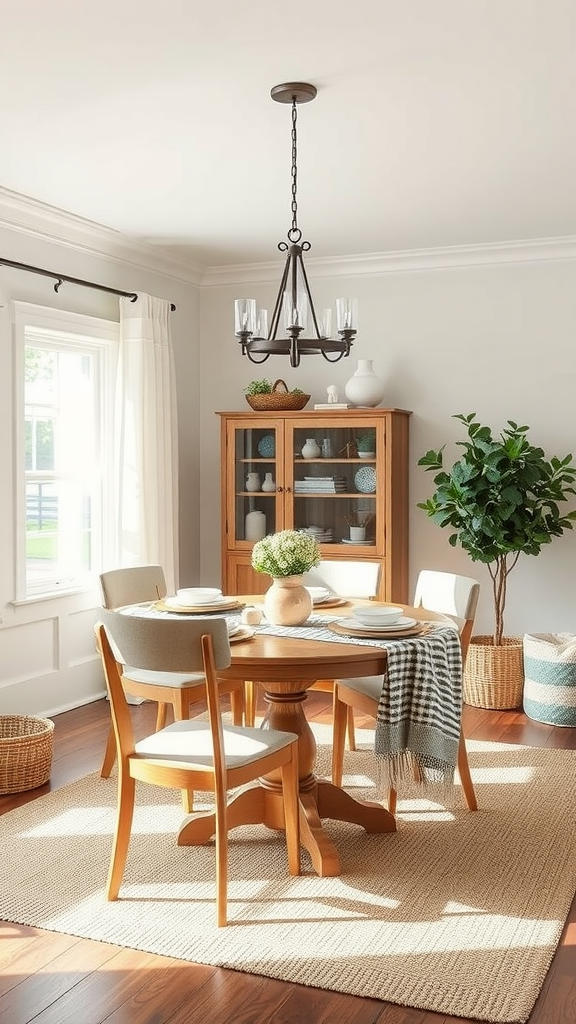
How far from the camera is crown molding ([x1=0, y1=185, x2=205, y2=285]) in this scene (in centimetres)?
446

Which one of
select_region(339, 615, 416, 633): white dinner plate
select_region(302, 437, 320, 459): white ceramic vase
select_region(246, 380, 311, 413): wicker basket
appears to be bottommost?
select_region(339, 615, 416, 633): white dinner plate

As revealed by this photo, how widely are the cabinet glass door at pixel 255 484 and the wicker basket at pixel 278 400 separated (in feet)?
0.34

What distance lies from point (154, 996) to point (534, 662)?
296 cm

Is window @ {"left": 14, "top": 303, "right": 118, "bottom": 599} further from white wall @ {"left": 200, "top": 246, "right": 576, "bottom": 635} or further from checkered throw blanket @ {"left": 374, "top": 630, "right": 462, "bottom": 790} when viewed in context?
checkered throw blanket @ {"left": 374, "top": 630, "right": 462, "bottom": 790}

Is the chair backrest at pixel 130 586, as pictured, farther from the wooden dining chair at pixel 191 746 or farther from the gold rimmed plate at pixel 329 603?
the wooden dining chair at pixel 191 746

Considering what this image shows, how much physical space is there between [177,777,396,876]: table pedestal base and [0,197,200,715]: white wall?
5.51ft

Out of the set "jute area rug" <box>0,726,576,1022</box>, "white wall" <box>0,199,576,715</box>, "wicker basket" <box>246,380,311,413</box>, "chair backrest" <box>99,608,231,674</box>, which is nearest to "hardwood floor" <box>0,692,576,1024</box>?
"jute area rug" <box>0,726,576,1022</box>

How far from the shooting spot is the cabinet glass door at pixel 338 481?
5.36 meters

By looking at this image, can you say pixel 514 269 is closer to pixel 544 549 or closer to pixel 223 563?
pixel 544 549

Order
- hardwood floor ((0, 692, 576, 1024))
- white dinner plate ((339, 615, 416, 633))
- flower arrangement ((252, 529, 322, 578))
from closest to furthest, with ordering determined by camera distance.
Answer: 1. hardwood floor ((0, 692, 576, 1024))
2. white dinner plate ((339, 615, 416, 633))
3. flower arrangement ((252, 529, 322, 578))

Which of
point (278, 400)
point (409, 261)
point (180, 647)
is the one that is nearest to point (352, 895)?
point (180, 647)

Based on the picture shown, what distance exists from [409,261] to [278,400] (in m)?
1.12

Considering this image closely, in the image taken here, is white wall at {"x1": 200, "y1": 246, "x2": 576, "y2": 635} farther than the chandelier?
Yes

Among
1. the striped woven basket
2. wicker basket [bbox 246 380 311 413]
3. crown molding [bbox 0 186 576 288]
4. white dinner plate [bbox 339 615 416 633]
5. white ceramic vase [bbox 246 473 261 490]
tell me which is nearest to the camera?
white dinner plate [bbox 339 615 416 633]
